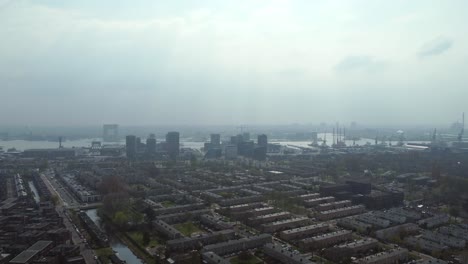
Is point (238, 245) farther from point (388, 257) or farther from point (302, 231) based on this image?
point (388, 257)

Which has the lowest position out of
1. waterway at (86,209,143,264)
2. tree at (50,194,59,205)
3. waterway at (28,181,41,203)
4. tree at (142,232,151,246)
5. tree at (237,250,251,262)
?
waterway at (86,209,143,264)

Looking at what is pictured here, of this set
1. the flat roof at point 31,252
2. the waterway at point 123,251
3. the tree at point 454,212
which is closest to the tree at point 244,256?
the waterway at point 123,251

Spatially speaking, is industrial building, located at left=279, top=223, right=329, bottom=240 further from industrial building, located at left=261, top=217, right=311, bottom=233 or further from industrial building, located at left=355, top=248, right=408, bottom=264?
industrial building, located at left=355, top=248, right=408, bottom=264

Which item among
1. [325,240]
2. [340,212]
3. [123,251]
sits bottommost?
[123,251]

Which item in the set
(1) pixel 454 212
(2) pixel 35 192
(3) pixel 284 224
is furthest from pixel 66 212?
(1) pixel 454 212

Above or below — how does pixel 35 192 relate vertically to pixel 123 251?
above

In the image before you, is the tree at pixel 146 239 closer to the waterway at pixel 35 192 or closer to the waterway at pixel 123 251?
the waterway at pixel 123 251

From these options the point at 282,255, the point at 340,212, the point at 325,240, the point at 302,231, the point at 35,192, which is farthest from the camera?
the point at 35,192

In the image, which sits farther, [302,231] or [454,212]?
[454,212]

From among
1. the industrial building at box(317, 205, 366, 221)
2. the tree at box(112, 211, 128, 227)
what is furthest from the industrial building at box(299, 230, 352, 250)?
the tree at box(112, 211, 128, 227)
